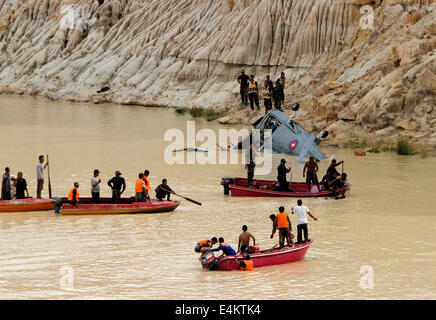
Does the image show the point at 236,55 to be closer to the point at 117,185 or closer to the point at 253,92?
the point at 253,92

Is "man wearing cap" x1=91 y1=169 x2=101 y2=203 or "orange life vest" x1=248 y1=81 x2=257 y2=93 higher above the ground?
"orange life vest" x1=248 y1=81 x2=257 y2=93

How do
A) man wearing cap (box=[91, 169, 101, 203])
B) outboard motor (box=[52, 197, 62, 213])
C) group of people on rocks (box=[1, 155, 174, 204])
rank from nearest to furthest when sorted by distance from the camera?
group of people on rocks (box=[1, 155, 174, 204]), man wearing cap (box=[91, 169, 101, 203]), outboard motor (box=[52, 197, 62, 213])

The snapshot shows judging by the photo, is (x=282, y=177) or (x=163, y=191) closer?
(x=163, y=191)

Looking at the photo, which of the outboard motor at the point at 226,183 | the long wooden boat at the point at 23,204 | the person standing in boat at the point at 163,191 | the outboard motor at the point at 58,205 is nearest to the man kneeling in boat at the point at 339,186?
the outboard motor at the point at 226,183

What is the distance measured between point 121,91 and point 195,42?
6869 millimetres

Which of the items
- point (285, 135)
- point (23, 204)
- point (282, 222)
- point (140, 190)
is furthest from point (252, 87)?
point (282, 222)

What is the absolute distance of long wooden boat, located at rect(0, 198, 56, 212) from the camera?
23.4 metres

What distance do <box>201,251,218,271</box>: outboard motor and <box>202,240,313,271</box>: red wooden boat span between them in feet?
0.31

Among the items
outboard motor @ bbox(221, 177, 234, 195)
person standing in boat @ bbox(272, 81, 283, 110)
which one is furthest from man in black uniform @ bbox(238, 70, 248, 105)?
outboard motor @ bbox(221, 177, 234, 195)

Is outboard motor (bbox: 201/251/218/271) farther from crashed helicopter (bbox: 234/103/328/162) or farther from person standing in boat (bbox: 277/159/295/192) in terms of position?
crashed helicopter (bbox: 234/103/328/162)

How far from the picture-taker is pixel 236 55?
5672 cm

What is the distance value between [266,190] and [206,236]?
5.46m

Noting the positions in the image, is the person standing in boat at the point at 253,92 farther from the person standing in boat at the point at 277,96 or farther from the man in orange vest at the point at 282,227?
the man in orange vest at the point at 282,227
